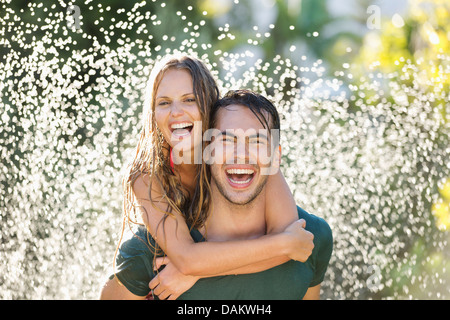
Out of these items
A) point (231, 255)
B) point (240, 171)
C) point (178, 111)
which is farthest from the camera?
point (178, 111)

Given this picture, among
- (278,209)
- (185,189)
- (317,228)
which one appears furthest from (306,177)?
(278,209)

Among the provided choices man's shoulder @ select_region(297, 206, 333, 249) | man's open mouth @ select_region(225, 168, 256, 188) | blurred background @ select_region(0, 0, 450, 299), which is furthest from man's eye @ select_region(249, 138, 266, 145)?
blurred background @ select_region(0, 0, 450, 299)

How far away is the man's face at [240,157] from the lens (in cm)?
280

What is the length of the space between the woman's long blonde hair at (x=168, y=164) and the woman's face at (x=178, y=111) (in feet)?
0.10

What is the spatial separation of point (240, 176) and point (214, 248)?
0.36m

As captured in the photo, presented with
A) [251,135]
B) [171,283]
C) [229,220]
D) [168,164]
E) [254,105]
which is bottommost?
[171,283]

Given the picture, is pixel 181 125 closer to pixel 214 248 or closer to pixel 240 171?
pixel 240 171

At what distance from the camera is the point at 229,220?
112 inches

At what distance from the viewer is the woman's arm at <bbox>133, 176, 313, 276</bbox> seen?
8.88 feet

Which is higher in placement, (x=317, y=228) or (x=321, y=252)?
(x=317, y=228)

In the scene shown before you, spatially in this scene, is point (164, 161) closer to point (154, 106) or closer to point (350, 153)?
point (154, 106)

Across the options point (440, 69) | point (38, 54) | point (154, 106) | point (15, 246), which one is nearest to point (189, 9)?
point (38, 54)

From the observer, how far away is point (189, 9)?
13.6 metres

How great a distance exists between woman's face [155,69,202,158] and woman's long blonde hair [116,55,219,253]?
31 millimetres
